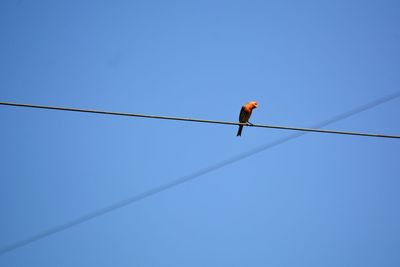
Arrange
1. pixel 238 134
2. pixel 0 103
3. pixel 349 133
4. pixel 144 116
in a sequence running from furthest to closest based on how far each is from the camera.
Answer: pixel 238 134
pixel 349 133
pixel 144 116
pixel 0 103

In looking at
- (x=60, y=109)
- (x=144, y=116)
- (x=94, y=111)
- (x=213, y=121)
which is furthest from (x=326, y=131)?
(x=60, y=109)

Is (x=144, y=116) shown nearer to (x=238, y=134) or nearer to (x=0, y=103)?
(x=0, y=103)

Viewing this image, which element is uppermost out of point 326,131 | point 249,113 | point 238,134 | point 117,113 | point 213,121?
point 249,113

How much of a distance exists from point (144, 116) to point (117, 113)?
41cm

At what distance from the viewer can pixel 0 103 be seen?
21.0ft

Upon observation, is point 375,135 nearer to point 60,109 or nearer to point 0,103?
point 60,109

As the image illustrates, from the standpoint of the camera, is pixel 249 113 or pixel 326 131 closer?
pixel 326 131

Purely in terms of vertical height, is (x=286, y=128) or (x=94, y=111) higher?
(x=286, y=128)

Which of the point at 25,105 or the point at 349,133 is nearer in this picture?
the point at 25,105

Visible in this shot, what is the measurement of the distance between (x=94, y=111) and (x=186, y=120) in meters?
1.33

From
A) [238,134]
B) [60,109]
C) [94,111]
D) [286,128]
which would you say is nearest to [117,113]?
[94,111]

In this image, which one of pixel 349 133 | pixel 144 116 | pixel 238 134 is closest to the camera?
pixel 144 116

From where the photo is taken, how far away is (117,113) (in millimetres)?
6617

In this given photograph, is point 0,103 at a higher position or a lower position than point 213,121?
lower
